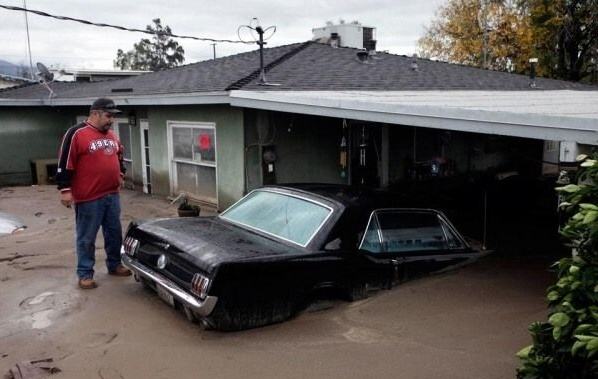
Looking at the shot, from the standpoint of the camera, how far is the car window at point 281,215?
5.19m

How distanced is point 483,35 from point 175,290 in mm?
31410

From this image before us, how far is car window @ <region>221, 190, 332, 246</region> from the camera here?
17.0 ft

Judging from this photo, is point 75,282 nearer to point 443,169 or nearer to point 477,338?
point 477,338

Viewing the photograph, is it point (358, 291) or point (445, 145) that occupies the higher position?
point (445, 145)

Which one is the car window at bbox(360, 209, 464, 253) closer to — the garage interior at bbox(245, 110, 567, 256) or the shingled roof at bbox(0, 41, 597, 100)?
the garage interior at bbox(245, 110, 567, 256)

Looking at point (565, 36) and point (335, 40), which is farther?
point (565, 36)

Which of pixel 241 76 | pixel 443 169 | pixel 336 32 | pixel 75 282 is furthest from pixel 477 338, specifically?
pixel 336 32

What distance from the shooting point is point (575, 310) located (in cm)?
250

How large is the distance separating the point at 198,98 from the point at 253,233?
5.17m

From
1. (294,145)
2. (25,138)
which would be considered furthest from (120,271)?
(25,138)

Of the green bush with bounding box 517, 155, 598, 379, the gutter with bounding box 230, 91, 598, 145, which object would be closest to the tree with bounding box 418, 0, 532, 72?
the gutter with bounding box 230, 91, 598, 145

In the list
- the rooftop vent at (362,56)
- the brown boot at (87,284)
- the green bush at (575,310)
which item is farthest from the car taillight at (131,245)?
the rooftop vent at (362,56)

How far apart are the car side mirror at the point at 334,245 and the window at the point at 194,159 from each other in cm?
603

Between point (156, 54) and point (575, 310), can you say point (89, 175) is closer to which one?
point (575, 310)
